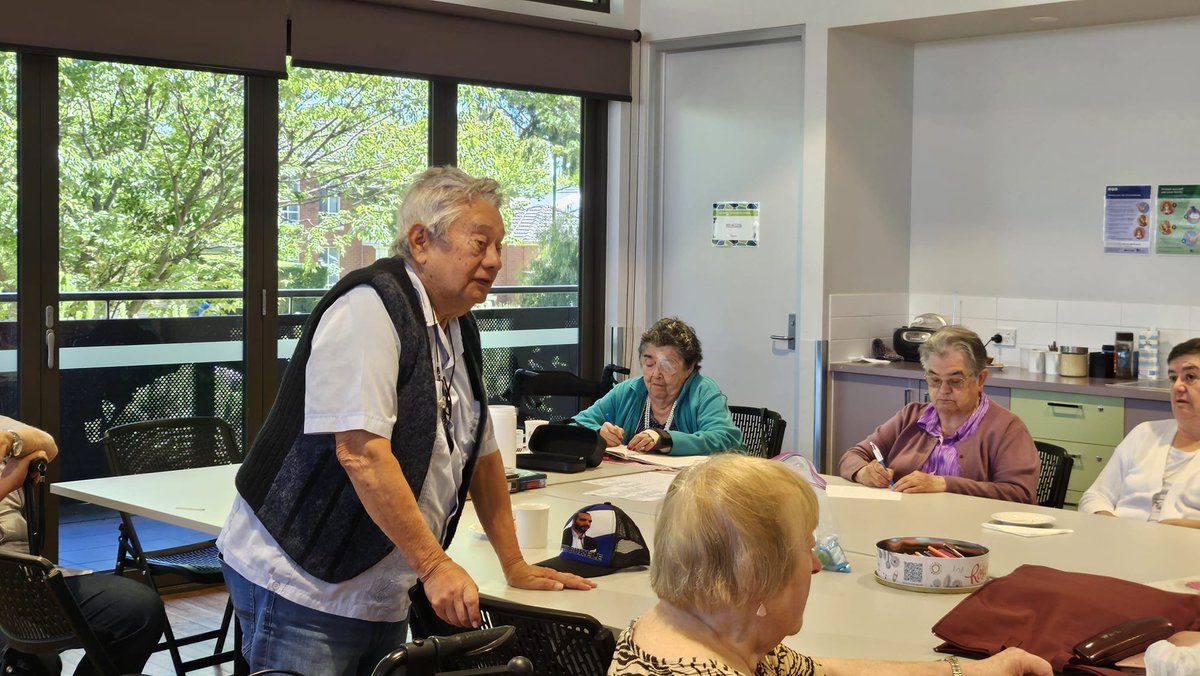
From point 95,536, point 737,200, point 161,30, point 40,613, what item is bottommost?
point 95,536

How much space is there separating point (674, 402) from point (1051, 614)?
2.45 meters

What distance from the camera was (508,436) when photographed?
3.59 meters

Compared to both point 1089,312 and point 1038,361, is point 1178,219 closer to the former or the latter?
point 1089,312

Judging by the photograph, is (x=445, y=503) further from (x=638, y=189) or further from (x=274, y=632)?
(x=638, y=189)

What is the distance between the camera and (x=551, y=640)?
2.04 meters

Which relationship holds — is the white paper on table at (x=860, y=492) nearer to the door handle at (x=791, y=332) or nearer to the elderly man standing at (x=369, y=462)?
the elderly man standing at (x=369, y=462)

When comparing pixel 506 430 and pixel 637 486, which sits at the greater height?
pixel 506 430

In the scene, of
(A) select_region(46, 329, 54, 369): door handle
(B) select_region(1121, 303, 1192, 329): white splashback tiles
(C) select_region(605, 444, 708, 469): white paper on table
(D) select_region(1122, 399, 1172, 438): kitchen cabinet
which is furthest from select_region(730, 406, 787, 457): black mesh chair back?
(A) select_region(46, 329, 54, 369): door handle

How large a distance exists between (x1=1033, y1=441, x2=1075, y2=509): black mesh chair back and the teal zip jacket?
1.01m

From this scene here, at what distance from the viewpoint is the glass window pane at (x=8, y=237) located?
4.72 meters

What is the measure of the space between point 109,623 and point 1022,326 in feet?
14.5

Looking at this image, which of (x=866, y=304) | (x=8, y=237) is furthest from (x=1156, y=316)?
(x=8, y=237)

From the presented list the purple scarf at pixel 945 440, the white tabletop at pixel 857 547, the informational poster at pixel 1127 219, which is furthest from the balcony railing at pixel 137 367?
the informational poster at pixel 1127 219

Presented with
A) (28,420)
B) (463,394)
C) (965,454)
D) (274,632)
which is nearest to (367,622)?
(274,632)
